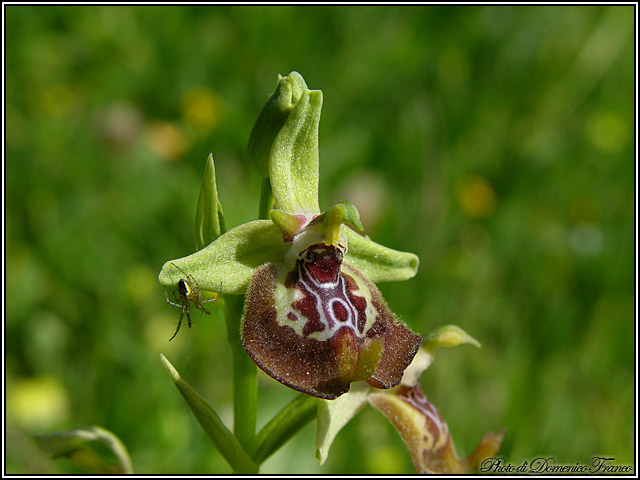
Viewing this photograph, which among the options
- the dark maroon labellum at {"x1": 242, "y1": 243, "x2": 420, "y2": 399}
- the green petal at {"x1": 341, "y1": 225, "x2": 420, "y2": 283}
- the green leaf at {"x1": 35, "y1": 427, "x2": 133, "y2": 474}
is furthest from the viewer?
the green leaf at {"x1": 35, "y1": 427, "x2": 133, "y2": 474}

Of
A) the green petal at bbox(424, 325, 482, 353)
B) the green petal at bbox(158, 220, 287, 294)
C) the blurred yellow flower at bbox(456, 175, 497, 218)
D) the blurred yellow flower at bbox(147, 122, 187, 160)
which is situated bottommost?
the blurred yellow flower at bbox(456, 175, 497, 218)

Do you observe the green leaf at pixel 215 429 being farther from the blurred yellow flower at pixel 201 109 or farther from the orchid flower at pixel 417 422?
the blurred yellow flower at pixel 201 109

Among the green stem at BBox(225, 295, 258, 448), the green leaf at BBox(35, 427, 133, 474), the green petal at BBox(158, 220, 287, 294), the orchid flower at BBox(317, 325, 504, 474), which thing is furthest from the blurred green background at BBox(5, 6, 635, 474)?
the green petal at BBox(158, 220, 287, 294)

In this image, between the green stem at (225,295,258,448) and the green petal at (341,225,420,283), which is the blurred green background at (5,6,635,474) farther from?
the green petal at (341,225,420,283)

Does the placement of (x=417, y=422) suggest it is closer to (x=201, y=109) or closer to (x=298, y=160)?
(x=298, y=160)

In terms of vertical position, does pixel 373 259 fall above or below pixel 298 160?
below

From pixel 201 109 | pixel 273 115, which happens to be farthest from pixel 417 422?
pixel 201 109

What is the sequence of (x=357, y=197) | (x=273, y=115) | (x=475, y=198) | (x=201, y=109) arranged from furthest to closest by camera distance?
(x=201, y=109), (x=475, y=198), (x=357, y=197), (x=273, y=115)
